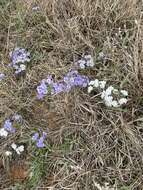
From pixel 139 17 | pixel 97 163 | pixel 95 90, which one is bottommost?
pixel 97 163

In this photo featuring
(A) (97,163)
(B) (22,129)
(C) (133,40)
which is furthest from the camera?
(C) (133,40)

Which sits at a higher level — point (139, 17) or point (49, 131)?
point (139, 17)

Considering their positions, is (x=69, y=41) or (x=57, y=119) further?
(x=69, y=41)

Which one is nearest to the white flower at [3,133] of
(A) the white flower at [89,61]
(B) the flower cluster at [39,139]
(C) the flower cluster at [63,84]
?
(B) the flower cluster at [39,139]

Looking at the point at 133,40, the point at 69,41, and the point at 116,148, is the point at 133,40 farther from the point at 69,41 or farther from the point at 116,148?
the point at 116,148

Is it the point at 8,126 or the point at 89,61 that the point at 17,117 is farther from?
the point at 89,61

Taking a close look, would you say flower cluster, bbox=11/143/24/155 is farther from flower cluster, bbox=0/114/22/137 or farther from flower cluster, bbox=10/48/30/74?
flower cluster, bbox=10/48/30/74

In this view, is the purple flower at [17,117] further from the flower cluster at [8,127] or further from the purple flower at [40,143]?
the purple flower at [40,143]

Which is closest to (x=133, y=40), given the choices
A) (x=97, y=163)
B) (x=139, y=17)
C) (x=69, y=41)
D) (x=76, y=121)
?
(x=139, y=17)
